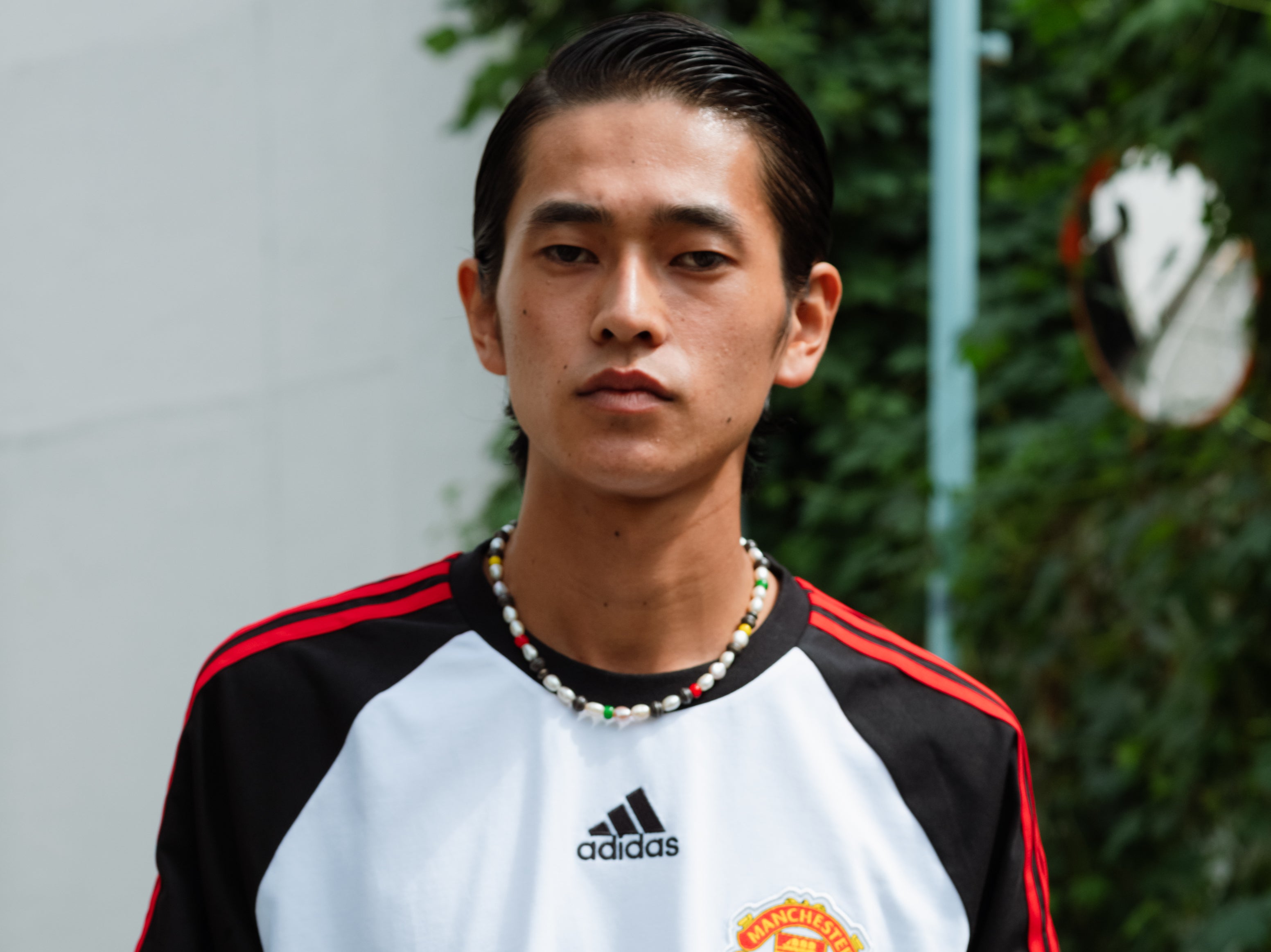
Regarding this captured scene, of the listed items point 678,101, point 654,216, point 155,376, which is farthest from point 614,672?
point 155,376

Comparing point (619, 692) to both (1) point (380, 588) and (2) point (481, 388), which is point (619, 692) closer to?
(1) point (380, 588)

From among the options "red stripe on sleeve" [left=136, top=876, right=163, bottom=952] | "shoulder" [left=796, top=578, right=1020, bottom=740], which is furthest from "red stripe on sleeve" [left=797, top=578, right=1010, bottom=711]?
"red stripe on sleeve" [left=136, top=876, right=163, bottom=952]

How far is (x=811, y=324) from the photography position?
76.3 inches

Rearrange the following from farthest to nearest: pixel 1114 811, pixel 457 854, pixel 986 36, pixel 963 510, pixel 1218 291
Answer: pixel 986 36
pixel 963 510
pixel 1114 811
pixel 1218 291
pixel 457 854

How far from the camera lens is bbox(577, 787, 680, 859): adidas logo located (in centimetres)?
170

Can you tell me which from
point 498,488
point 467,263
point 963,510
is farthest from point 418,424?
point 467,263

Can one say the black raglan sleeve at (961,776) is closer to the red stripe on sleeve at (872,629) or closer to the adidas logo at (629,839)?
the red stripe on sleeve at (872,629)

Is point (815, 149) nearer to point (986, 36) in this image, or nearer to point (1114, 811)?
point (1114, 811)

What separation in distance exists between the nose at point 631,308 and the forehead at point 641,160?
0.07 m

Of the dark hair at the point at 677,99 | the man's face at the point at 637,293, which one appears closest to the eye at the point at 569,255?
the man's face at the point at 637,293

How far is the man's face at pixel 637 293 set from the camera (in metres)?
1.67

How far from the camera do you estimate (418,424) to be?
5.71 metres

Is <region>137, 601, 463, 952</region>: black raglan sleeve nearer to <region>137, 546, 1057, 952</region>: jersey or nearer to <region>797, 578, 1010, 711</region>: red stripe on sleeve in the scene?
<region>137, 546, 1057, 952</region>: jersey

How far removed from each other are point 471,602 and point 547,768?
0.24 m
